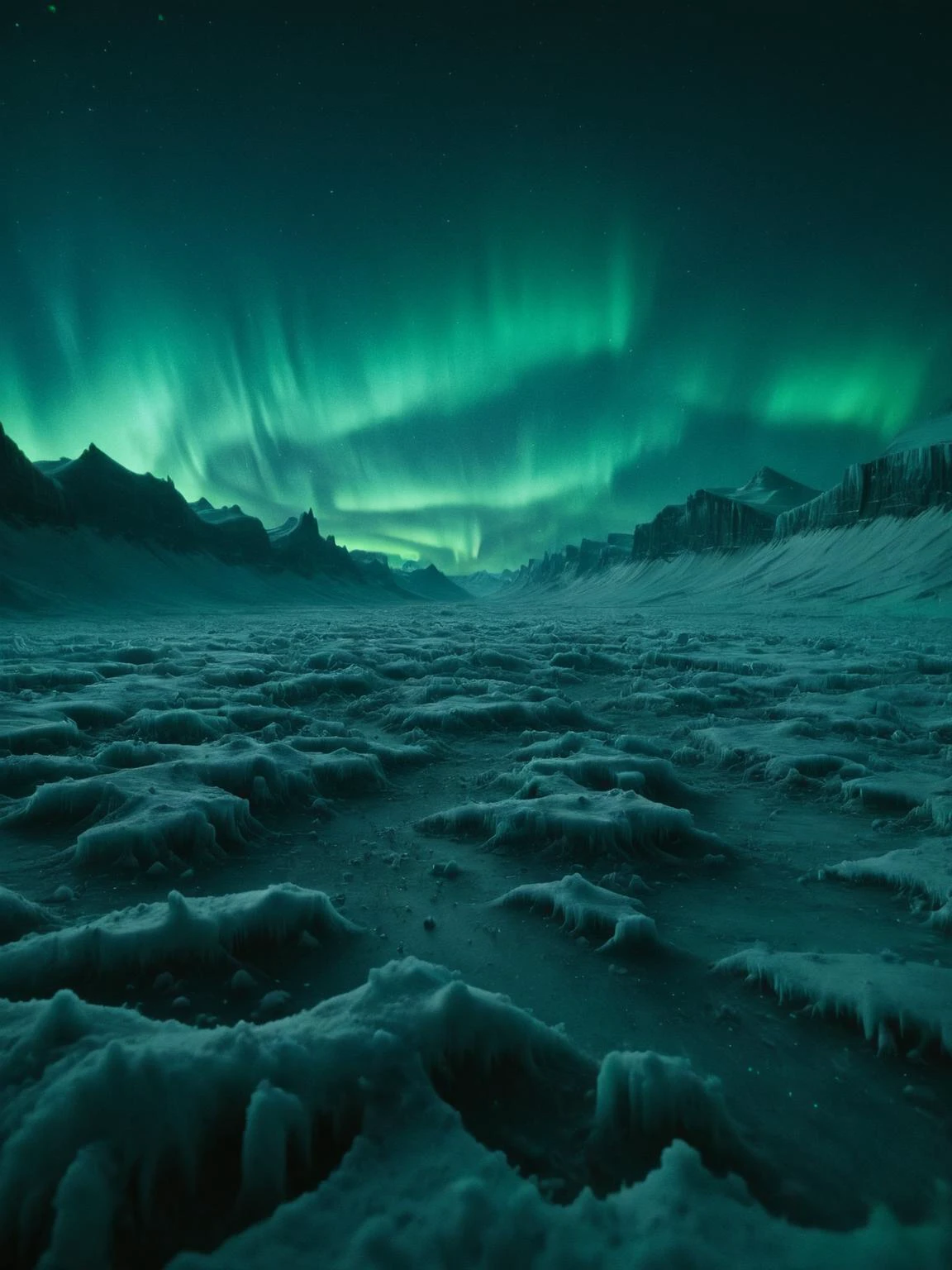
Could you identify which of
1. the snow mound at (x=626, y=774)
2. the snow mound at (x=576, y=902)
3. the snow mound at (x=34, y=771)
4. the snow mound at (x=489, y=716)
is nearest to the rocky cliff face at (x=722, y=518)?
the snow mound at (x=489, y=716)

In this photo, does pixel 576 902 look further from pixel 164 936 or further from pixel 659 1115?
pixel 164 936

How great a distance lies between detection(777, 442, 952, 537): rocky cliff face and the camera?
64.9 metres

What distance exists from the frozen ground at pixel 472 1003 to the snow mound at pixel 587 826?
1.2 inches

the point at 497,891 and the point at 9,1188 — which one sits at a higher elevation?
the point at 9,1188

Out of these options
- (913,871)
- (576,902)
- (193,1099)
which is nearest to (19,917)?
(193,1099)

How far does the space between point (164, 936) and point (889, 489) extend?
91.2 m

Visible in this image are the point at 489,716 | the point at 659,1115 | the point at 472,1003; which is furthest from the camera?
the point at 489,716

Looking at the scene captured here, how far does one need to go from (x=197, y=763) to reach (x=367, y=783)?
1.95m

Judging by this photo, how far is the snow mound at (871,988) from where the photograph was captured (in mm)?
2680

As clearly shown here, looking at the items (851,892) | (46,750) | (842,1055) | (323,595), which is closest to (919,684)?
(851,892)

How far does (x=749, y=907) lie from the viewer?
Answer: 13.2 feet

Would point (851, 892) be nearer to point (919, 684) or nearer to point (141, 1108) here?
point (141, 1108)

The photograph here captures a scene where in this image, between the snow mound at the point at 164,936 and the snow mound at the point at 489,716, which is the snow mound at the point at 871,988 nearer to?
the snow mound at the point at 164,936

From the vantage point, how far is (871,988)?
2877 millimetres
